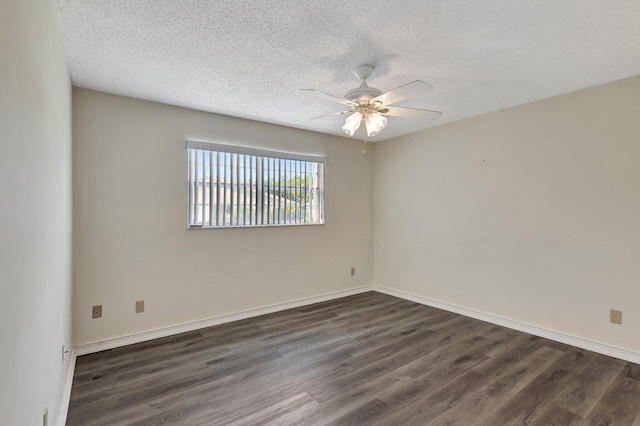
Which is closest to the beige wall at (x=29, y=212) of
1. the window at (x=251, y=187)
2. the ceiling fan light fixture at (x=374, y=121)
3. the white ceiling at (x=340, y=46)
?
the white ceiling at (x=340, y=46)

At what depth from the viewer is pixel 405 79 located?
2.64 meters

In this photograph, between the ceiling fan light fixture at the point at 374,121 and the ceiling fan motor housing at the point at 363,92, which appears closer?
the ceiling fan motor housing at the point at 363,92

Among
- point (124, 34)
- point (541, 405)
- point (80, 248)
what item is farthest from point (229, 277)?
point (541, 405)

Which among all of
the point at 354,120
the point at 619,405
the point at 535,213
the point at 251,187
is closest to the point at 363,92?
the point at 354,120

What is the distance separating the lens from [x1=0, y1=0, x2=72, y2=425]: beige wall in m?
0.87

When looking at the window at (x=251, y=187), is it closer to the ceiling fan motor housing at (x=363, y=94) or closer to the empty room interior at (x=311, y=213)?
the empty room interior at (x=311, y=213)

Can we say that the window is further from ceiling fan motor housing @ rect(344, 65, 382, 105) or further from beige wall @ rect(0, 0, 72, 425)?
ceiling fan motor housing @ rect(344, 65, 382, 105)

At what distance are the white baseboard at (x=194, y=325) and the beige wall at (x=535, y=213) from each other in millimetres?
1316

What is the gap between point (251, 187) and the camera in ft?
12.4

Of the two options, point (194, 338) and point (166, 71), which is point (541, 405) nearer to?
point (194, 338)

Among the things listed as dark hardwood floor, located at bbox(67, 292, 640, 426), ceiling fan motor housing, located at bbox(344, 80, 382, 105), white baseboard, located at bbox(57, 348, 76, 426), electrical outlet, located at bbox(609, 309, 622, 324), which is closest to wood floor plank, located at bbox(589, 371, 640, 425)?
dark hardwood floor, located at bbox(67, 292, 640, 426)

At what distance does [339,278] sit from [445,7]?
3.55 metres

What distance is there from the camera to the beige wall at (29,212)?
0.87m

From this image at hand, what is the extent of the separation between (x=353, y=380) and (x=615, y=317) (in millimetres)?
2322
